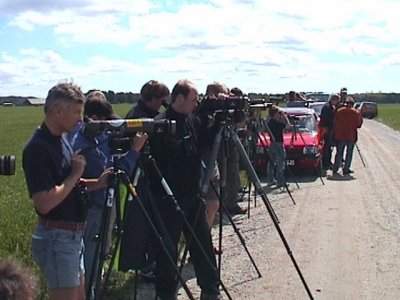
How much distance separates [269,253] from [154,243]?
9.34ft

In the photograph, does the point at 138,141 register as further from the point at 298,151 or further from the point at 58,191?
the point at 298,151

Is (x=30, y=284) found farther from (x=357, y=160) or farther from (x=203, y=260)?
(x=357, y=160)

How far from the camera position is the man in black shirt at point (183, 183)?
5879 mm

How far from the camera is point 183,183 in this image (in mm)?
6070

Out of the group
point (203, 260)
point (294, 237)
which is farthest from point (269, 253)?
point (203, 260)

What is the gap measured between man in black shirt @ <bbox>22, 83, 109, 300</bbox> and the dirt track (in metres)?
2.40

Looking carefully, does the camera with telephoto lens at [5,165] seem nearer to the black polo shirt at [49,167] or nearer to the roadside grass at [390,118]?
the black polo shirt at [49,167]

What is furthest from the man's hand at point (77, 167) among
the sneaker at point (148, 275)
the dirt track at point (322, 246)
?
the sneaker at point (148, 275)

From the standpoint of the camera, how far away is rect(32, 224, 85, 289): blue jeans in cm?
422

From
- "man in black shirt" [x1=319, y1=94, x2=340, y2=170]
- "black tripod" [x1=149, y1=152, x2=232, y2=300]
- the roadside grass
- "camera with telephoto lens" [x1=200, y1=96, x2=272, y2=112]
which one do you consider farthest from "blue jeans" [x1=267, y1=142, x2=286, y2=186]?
the roadside grass

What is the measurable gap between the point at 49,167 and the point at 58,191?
16cm

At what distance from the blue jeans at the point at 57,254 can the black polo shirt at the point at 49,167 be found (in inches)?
3.8

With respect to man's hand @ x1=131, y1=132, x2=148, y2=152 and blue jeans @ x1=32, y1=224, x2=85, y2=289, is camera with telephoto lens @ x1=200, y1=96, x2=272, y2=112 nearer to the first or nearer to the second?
man's hand @ x1=131, y1=132, x2=148, y2=152

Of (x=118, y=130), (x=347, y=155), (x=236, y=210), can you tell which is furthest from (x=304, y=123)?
(x=118, y=130)
